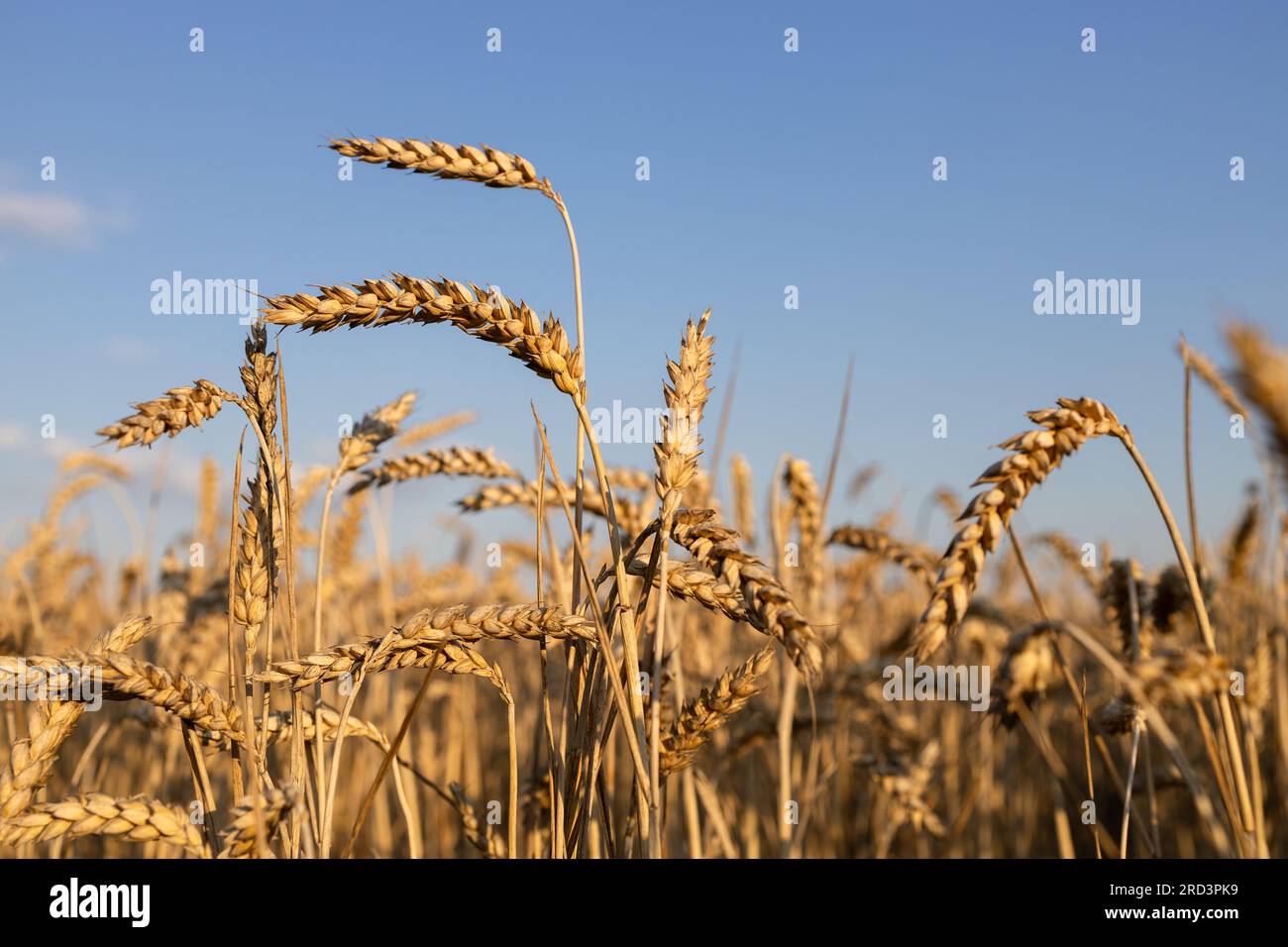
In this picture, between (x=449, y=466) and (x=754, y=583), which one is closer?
(x=754, y=583)

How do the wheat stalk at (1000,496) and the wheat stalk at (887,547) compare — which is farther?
the wheat stalk at (887,547)

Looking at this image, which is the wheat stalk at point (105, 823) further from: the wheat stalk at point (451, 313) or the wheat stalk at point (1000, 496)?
the wheat stalk at point (1000, 496)

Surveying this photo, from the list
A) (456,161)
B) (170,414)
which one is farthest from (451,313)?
(170,414)

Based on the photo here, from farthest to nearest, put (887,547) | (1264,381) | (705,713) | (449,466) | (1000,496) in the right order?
(887,547), (449,466), (705,713), (1000,496), (1264,381)

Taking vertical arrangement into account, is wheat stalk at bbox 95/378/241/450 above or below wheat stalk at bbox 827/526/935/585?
above

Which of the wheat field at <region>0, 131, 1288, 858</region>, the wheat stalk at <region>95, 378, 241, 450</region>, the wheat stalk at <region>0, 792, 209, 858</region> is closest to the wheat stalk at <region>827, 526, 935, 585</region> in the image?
the wheat field at <region>0, 131, 1288, 858</region>

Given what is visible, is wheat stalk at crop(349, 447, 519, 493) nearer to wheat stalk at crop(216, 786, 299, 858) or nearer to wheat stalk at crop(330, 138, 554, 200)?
wheat stalk at crop(330, 138, 554, 200)

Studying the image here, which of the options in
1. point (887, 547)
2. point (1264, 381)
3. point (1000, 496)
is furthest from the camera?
point (887, 547)

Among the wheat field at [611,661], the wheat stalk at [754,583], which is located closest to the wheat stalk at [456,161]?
the wheat field at [611,661]

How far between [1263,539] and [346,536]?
4554mm

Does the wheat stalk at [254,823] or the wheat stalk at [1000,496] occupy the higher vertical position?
the wheat stalk at [1000,496]

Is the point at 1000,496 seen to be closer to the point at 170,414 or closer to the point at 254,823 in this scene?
the point at 254,823
